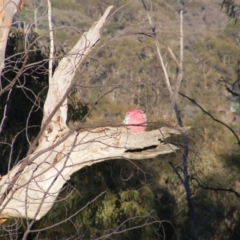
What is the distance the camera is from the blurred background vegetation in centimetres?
365

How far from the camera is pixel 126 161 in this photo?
7715 millimetres

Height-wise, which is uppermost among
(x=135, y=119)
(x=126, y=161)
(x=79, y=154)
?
(x=135, y=119)

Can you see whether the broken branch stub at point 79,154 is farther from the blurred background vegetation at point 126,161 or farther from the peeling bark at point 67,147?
the blurred background vegetation at point 126,161

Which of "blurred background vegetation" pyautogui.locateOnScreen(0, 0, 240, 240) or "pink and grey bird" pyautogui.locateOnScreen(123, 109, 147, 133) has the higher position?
"pink and grey bird" pyautogui.locateOnScreen(123, 109, 147, 133)

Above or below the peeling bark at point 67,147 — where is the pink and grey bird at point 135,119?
above

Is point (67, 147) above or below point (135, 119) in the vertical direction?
below

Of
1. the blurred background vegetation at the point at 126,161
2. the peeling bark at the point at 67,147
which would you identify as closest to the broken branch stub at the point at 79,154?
the peeling bark at the point at 67,147

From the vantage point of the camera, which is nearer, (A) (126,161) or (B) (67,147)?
(B) (67,147)

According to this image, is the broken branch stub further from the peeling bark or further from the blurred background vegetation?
the blurred background vegetation

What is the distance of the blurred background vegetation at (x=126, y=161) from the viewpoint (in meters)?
3.65

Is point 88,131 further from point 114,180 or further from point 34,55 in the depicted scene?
point 114,180

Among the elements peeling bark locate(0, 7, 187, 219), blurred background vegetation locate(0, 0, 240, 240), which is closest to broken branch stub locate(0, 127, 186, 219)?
peeling bark locate(0, 7, 187, 219)

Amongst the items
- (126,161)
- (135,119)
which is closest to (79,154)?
(135,119)

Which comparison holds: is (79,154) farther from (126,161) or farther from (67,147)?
(126,161)
